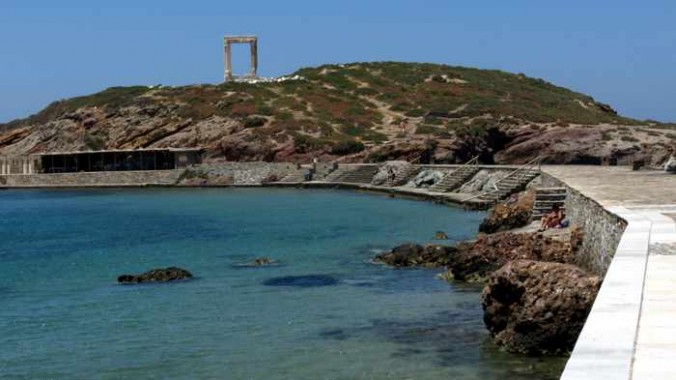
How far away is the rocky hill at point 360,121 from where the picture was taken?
80.2 meters

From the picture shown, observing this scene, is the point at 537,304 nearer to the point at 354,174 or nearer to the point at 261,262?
the point at 261,262

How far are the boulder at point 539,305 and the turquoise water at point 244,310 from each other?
0.44 m

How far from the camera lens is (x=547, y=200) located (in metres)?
35.8

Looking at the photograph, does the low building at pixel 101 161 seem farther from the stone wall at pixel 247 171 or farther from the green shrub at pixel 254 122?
the green shrub at pixel 254 122

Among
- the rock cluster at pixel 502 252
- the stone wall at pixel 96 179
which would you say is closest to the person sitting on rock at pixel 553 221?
the rock cluster at pixel 502 252

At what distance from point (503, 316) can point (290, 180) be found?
66.5 metres

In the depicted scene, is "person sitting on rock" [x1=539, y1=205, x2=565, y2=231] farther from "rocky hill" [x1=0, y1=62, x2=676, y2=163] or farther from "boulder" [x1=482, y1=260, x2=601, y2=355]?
"rocky hill" [x1=0, y1=62, x2=676, y2=163]

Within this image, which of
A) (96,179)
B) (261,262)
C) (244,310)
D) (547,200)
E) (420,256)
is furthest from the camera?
(96,179)

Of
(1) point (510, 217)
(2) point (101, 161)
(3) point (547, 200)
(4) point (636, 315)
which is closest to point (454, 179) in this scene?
(3) point (547, 200)

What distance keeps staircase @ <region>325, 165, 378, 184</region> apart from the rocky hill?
463 centimetres

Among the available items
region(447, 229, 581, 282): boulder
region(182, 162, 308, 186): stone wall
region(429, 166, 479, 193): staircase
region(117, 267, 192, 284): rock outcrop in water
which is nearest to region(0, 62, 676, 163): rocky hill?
region(182, 162, 308, 186): stone wall

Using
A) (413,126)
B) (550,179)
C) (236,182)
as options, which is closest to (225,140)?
(236,182)

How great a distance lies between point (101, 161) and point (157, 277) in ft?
247

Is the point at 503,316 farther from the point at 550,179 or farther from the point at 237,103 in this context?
the point at 237,103
